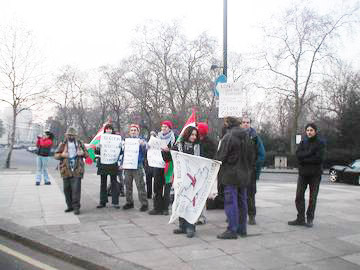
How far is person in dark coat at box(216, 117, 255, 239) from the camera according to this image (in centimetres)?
557

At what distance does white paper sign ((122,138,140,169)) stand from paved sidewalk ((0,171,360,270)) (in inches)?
37.1

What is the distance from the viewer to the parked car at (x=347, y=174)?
18953mm

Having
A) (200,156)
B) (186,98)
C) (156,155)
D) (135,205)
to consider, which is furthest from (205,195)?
(186,98)

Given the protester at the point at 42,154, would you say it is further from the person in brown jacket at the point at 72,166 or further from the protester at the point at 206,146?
the protester at the point at 206,146

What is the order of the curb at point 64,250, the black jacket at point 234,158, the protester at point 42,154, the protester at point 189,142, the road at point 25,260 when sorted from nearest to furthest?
1. the curb at point 64,250
2. the road at point 25,260
3. the black jacket at point 234,158
4. the protester at point 189,142
5. the protester at point 42,154

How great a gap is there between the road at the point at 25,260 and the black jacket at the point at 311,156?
3913 mm

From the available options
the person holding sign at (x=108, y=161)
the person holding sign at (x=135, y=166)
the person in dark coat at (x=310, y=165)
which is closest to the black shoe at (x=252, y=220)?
the person in dark coat at (x=310, y=165)

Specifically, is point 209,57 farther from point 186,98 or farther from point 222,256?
point 222,256

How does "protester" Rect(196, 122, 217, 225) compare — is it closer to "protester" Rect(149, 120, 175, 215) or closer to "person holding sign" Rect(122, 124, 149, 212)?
"protester" Rect(149, 120, 175, 215)

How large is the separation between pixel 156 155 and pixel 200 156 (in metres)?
1.34

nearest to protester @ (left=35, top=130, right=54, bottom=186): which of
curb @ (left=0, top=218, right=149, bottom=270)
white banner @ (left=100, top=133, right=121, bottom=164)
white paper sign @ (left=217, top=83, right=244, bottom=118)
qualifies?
white banner @ (left=100, top=133, right=121, bottom=164)

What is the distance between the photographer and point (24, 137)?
156000 millimetres

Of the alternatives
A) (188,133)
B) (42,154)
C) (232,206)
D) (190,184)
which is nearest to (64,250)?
(190,184)

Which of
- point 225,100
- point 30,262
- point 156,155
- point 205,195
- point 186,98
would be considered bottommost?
point 30,262
